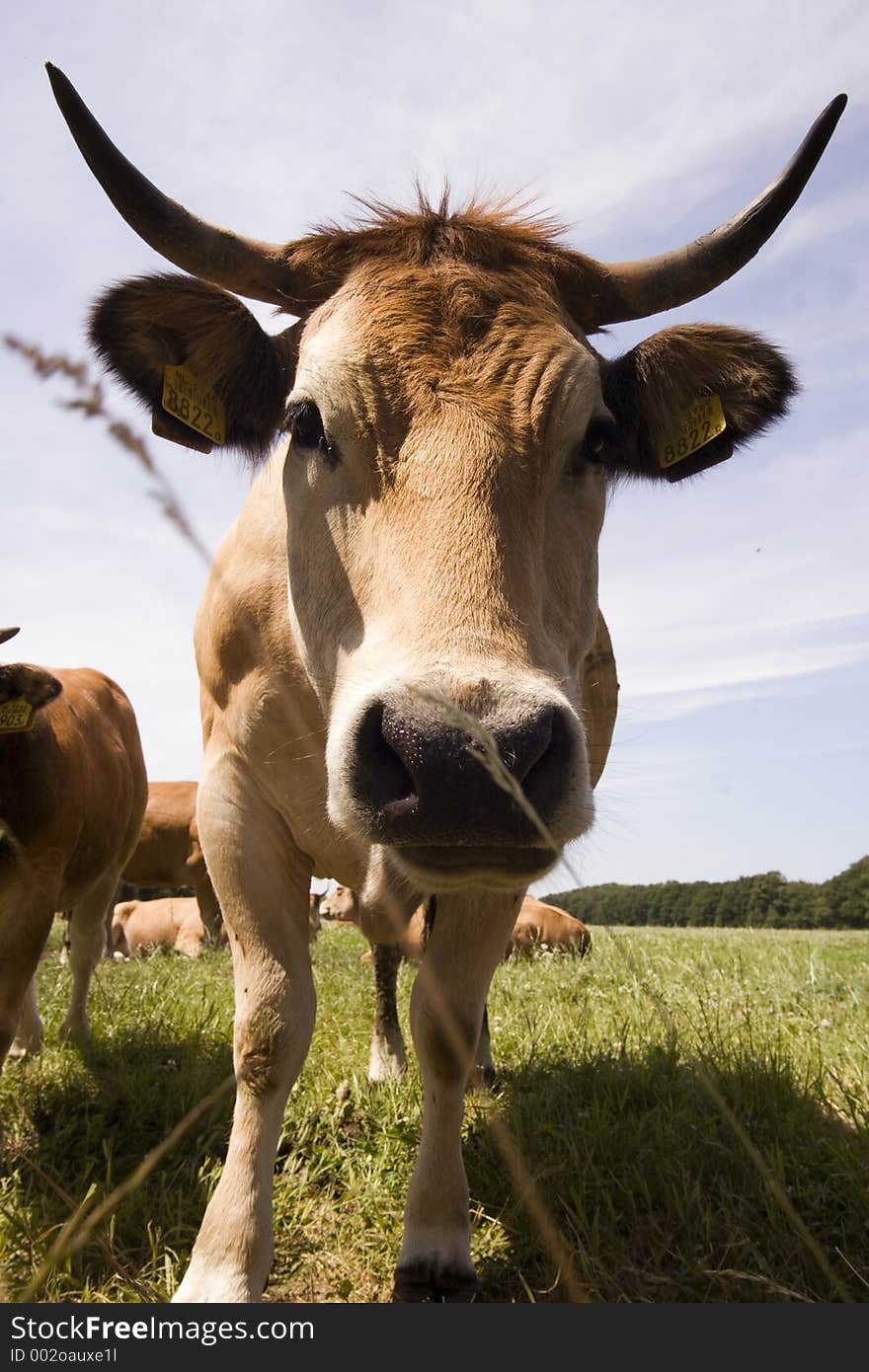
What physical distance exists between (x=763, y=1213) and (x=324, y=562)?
2.08 metres

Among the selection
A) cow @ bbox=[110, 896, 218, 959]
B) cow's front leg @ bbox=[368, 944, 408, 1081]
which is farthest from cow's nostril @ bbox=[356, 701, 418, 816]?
cow @ bbox=[110, 896, 218, 959]

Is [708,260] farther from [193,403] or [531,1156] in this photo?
[531,1156]

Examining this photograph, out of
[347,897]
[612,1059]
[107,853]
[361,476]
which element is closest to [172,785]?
[347,897]

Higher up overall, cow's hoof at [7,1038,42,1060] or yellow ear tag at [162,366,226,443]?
yellow ear tag at [162,366,226,443]

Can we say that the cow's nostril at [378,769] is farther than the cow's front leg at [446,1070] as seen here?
No

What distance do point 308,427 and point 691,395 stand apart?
140 centimetres

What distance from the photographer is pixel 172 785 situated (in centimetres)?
1709

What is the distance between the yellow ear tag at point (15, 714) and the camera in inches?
155

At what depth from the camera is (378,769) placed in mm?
2062

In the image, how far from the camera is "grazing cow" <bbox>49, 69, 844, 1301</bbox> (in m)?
2.06

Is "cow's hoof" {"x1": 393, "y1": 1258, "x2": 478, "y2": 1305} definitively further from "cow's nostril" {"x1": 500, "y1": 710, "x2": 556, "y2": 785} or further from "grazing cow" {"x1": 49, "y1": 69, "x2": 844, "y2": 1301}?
"cow's nostril" {"x1": 500, "y1": 710, "x2": 556, "y2": 785}

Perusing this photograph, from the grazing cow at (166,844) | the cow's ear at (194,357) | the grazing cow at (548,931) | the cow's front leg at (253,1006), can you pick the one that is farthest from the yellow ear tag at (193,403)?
the grazing cow at (166,844)

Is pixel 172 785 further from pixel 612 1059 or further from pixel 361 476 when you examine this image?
pixel 361 476

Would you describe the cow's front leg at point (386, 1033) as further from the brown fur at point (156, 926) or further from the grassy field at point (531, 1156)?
the brown fur at point (156, 926)
